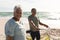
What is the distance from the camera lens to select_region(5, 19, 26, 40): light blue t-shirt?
3666 millimetres

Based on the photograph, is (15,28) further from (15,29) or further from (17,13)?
(17,13)

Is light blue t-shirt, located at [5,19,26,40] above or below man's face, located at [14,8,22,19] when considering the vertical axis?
below

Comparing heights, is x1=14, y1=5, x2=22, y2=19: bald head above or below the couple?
above

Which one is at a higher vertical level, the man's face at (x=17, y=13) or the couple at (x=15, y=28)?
the man's face at (x=17, y=13)

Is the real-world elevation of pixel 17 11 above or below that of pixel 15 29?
above

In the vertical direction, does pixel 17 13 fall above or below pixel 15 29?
above

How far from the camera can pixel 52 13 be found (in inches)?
1176

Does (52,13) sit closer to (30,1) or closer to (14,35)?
(30,1)

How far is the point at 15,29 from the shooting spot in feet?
12.2

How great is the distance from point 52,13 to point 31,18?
77.4ft

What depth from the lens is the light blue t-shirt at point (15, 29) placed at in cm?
367

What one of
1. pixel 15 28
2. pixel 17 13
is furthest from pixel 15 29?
pixel 17 13

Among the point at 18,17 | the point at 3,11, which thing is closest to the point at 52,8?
the point at 3,11

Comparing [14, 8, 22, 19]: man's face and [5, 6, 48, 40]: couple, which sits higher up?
[14, 8, 22, 19]: man's face
